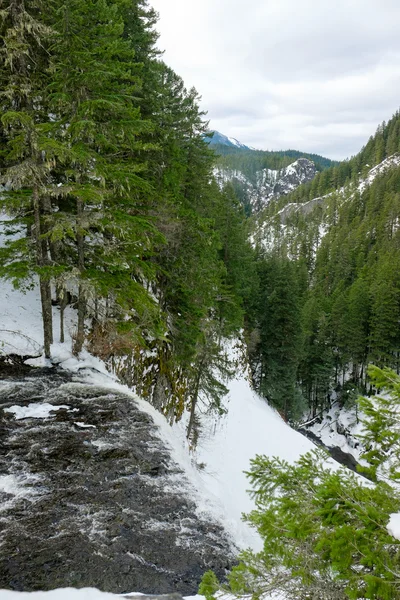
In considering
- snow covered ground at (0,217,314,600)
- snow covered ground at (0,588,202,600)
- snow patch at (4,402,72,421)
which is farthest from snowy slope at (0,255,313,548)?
snow covered ground at (0,588,202,600)

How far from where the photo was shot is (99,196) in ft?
28.2

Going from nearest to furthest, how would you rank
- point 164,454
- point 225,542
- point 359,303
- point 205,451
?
1. point 225,542
2. point 164,454
3. point 205,451
4. point 359,303

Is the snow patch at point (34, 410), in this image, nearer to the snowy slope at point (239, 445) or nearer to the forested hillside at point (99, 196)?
the forested hillside at point (99, 196)

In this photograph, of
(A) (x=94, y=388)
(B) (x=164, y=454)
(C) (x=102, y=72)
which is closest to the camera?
(B) (x=164, y=454)

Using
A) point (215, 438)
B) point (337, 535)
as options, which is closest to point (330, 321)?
point (215, 438)

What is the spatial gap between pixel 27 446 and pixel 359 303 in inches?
1688

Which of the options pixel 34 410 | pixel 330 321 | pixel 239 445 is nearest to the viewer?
pixel 34 410

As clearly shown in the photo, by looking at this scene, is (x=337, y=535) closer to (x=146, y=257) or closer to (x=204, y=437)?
(x=146, y=257)

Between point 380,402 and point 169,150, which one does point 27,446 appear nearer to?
point 380,402

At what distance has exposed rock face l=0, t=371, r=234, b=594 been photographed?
4062 millimetres

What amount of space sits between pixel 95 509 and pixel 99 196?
6.87 meters

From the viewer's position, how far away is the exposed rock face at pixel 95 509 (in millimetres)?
4062

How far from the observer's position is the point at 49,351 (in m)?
10.0

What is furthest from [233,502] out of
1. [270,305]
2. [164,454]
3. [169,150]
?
[270,305]
